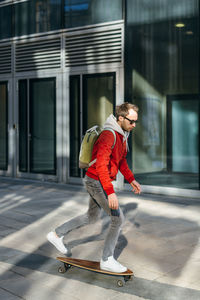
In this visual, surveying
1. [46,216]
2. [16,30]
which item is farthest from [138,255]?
[16,30]

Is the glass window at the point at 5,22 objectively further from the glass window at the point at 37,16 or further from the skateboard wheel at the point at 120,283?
the skateboard wheel at the point at 120,283

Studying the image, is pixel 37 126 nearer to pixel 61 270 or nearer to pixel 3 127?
pixel 3 127

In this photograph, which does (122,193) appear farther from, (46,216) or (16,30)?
(16,30)

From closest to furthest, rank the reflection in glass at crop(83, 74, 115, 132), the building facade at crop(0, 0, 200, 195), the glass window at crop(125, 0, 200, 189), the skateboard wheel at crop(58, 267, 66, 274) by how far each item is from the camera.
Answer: the skateboard wheel at crop(58, 267, 66, 274) < the glass window at crop(125, 0, 200, 189) < the building facade at crop(0, 0, 200, 195) < the reflection in glass at crop(83, 74, 115, 132)

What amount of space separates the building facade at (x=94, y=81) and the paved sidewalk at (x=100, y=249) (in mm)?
2371

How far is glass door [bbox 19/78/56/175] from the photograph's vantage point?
13.3 m

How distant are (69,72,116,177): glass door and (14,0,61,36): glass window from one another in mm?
1843

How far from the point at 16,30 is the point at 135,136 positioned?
5185 millimetres

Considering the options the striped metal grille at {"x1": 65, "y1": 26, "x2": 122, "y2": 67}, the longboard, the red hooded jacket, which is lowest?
the longboard

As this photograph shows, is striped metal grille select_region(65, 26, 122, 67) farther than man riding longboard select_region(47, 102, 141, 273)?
Yes

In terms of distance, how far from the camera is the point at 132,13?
11.6 metres

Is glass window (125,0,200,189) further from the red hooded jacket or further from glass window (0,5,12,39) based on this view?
the red hooded jacket

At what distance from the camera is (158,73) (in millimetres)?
12328

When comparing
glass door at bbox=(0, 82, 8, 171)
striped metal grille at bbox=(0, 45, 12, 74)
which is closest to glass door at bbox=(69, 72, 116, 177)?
striped metal grille at bbox=(0, 45, 12, 74)
